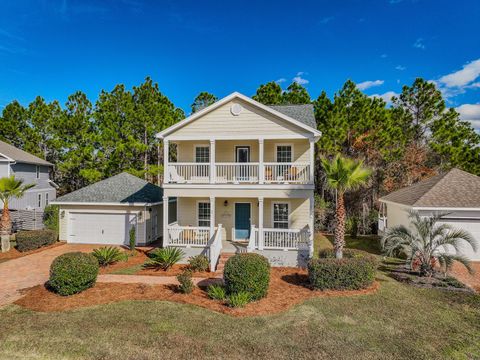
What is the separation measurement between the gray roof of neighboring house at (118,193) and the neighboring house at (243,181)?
3.50 meters

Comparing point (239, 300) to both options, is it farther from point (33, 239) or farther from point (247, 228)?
point (33, 239)

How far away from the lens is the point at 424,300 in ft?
29.7

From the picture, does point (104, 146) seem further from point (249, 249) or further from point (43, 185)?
point (249, 249)

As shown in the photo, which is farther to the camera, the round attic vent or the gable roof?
the round attic vent

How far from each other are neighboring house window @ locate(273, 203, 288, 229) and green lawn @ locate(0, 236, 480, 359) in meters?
6.91

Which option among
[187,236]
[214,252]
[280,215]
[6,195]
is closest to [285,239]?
[280,215]

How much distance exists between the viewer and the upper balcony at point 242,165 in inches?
565

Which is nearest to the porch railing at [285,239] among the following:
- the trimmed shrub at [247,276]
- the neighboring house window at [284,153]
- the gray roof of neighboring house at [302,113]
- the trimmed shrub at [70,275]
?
the trimmed shrub at [247,276]

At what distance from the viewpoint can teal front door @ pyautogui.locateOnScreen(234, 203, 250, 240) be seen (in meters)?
16.1

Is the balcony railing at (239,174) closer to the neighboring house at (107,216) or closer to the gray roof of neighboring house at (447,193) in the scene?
the neighboring house at (107,216)

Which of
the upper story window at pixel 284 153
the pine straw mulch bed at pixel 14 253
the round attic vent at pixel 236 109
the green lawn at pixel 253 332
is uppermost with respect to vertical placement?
the round attic vent at pixel 236 109

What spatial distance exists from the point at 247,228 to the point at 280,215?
79.9 inches

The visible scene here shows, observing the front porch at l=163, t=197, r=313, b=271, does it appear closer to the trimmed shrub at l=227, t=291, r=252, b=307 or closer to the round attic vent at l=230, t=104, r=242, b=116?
the trimmed shrub at l=227, t=291, r=252, b=307

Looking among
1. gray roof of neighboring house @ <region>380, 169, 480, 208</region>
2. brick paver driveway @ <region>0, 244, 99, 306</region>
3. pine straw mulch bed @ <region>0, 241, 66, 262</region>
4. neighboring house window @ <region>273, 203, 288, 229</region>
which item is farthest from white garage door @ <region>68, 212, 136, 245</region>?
gray roof of neighboring house @ <region>380, 169, 480, 208</region>
